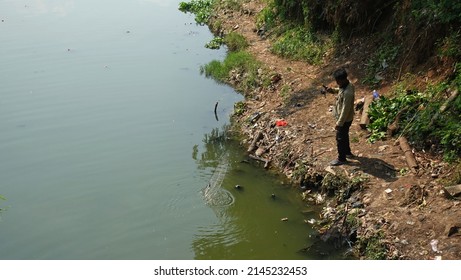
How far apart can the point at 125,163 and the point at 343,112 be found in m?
4.61

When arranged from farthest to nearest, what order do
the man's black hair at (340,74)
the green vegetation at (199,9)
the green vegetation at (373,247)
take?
the green vegetation at (199,9) → the man's black hair at (340,74) → the green vegetation at (373,247)

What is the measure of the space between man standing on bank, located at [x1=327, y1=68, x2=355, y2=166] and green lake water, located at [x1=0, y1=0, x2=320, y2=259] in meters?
1.11

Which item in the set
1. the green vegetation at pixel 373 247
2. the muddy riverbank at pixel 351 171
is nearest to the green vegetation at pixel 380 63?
the muddy riverbank at pixel 351 171

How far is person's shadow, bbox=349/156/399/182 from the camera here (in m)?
7.80

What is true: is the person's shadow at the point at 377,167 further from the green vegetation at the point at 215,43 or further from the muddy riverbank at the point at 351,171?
the green vegetation at the point at 215,43

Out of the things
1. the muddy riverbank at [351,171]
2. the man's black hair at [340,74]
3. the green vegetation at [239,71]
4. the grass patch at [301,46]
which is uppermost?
the grass patch at [301,46]

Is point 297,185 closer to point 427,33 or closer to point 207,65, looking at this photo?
point 427,33

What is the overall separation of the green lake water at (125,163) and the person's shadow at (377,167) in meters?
1.18

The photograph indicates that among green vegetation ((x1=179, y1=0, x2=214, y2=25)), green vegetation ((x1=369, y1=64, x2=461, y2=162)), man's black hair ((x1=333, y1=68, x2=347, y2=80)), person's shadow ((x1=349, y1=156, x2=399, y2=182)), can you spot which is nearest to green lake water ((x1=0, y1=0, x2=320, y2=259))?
person's shadow ((x1=349, y1=156, x2=399, y2=182))

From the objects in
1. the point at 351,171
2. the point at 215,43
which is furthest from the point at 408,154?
the point at 215,43

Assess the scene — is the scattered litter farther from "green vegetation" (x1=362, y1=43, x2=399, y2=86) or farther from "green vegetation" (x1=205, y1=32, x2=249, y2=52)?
"green vegetation" (x1=205, y1=32, x2=249, y2=52)

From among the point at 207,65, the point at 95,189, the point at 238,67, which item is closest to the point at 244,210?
the point at 95,189

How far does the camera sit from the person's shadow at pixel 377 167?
7.80 metres

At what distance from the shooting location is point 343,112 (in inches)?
307
